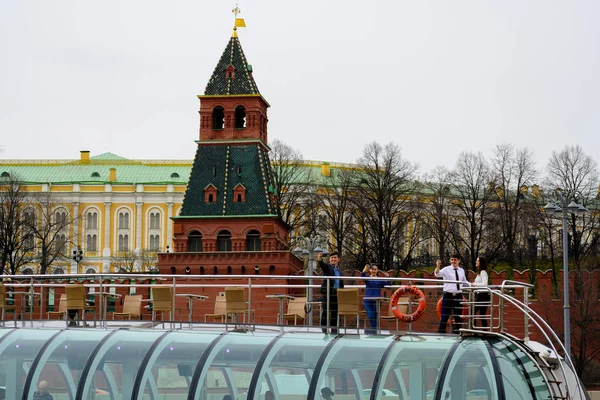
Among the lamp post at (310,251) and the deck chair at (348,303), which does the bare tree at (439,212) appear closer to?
the lamp post at (310,251)

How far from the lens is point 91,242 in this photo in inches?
5226

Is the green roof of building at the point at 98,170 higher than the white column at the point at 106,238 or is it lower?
higher

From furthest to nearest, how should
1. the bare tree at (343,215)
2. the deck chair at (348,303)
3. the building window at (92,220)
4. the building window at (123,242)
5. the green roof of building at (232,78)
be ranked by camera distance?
the building window at (92,220) → the building window at (123,242) → the bare tree at (343,215) → the green roof of building at (232,78) → the deck chair at (348,303)

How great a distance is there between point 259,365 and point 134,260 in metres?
101

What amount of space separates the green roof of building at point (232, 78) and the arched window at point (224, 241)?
7823 millimetres

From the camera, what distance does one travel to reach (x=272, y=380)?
23.4 m

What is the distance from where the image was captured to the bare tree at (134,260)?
120m

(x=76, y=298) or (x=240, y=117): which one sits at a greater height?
(x=240, y=117)

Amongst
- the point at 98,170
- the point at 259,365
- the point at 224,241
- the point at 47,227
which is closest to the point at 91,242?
the point at 98,170

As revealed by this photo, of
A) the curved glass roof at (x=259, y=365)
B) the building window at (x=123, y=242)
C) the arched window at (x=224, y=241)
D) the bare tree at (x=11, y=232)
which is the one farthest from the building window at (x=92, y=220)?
the curved glass roof at (x=259, y=365)

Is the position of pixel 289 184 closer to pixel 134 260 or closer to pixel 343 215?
pixel 343 215

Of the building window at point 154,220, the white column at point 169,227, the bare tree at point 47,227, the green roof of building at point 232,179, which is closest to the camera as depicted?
the green roof of building at point 232,179

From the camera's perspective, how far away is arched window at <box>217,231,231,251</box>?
77.3 metres

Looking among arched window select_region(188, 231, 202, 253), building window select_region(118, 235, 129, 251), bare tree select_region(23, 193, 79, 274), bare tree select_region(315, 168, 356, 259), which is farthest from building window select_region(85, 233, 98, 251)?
arched window select_region(188, 231, 202, 253)
